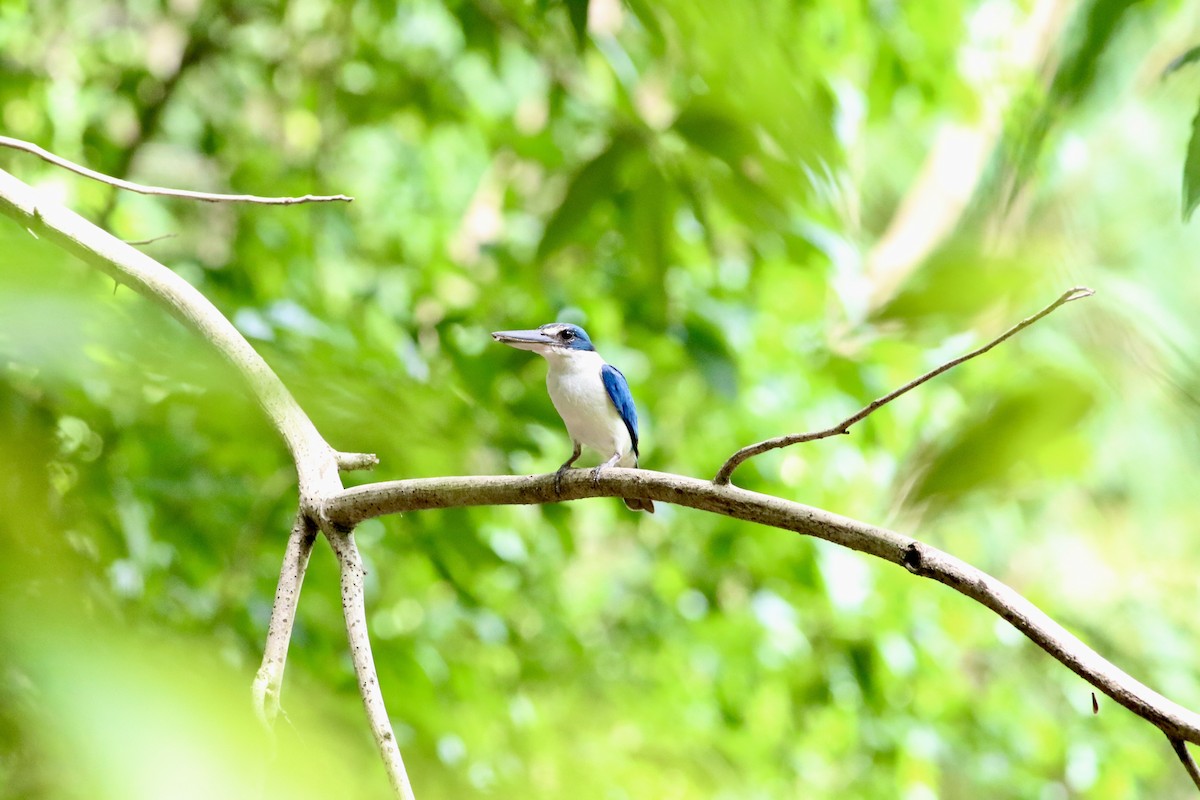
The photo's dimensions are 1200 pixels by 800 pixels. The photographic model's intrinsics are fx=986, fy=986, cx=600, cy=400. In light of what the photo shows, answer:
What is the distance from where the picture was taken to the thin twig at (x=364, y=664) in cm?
76

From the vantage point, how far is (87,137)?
2840 millimetres

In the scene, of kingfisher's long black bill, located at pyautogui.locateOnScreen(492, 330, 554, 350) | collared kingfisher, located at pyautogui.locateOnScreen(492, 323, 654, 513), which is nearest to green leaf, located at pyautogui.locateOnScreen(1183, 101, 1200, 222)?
kingfisher's long black bill, located at pyautogui.locateOnScreen(492, 330, 554, 350)

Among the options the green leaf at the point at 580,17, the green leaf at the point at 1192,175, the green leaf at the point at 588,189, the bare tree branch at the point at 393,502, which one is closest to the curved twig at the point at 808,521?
the bare tree branch at the point at 393,502

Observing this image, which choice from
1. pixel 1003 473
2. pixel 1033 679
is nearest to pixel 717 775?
pixel 1003 473

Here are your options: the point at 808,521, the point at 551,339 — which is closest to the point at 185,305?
the point at 808,521

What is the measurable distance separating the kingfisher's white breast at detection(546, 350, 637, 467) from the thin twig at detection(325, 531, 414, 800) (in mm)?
896

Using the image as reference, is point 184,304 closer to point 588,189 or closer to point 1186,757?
point 1186,757

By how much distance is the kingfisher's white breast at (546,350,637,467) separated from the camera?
186 centimetres

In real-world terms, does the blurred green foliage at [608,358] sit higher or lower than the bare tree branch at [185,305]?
higher

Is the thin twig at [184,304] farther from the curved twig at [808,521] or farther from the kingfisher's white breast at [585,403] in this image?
the kingfisher's white breast at [585,403]

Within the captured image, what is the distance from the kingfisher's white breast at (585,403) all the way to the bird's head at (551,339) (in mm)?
25

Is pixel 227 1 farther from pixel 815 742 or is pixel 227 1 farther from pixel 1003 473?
pixel 815 742

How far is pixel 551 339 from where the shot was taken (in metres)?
1.80

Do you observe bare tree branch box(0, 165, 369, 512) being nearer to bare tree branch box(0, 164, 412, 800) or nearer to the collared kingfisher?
bare tree branch box(0, 164, 412, 800)
